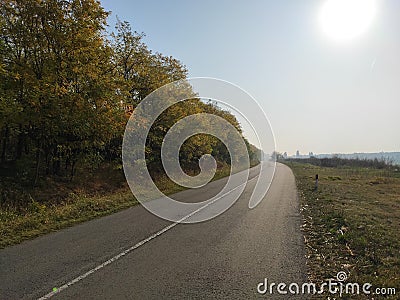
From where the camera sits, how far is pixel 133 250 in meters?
6.56

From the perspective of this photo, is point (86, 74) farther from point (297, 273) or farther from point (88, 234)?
point (297, 273)

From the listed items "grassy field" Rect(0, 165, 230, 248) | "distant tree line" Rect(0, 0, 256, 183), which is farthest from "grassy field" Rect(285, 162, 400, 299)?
"distant tree line" Rect(0, 0, 256, 183)

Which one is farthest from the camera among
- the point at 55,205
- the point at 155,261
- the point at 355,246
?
the point at 55,205

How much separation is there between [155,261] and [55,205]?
8.28 m

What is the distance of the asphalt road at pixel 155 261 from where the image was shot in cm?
462

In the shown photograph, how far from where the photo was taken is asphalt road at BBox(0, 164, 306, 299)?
4.62 metres

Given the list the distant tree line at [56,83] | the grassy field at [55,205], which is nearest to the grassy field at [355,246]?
the grassy field at [55,205]

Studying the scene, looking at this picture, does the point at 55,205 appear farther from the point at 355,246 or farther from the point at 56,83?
the point at 355,246

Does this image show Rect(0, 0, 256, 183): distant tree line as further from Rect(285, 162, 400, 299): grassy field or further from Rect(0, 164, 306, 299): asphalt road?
Rect(285, 162, 400, 299): grassy field

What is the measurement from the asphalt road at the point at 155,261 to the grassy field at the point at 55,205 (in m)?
0.96

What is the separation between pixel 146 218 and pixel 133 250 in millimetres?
3560

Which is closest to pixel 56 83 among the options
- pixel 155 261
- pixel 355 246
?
pixel 155 261

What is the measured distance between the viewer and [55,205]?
41.1ft

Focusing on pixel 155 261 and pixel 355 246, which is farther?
pixel 355 246
